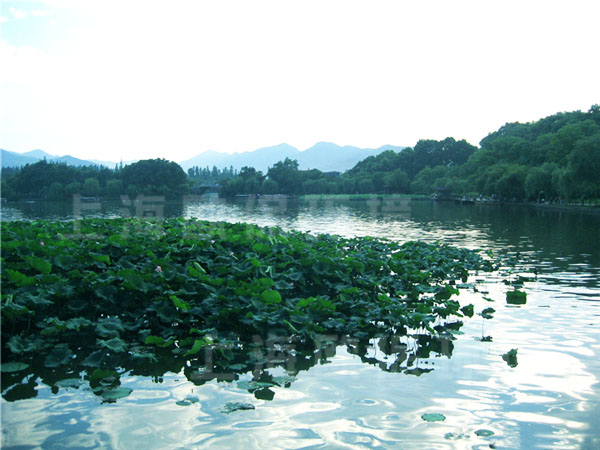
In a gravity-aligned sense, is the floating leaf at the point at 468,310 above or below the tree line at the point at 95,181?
below

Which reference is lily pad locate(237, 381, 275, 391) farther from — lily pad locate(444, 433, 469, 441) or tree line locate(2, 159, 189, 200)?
tree line locate(2, 159, 189, 200)

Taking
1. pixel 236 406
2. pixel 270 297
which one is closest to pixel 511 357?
pixel 270 297

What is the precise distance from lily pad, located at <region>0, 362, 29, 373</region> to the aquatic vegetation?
0.04ft

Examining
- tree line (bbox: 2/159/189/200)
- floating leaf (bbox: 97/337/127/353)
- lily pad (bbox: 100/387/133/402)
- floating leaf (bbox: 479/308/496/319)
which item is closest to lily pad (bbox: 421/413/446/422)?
lily pad (bbox: 100/387/133/402)

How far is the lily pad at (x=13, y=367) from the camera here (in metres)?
5.08

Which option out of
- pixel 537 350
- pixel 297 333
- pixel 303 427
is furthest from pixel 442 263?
pixel 303 427

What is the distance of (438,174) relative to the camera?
106250mm

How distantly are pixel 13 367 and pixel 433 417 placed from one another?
4.15 metres

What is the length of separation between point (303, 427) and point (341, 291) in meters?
3.77

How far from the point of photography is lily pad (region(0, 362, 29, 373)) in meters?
5.08

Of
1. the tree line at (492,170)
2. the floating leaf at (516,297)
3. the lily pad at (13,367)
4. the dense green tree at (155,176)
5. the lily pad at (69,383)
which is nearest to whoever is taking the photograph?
the lily pad at (69,383)

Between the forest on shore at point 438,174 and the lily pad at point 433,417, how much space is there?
4242 centimetres

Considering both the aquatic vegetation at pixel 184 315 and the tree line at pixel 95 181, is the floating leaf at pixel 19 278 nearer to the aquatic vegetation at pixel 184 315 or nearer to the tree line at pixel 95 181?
the aquatic vegetation at pixel 184 315

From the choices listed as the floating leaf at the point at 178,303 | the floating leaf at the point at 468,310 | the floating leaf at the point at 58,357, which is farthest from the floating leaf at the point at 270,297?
the floating leaf at the point at 468,310
